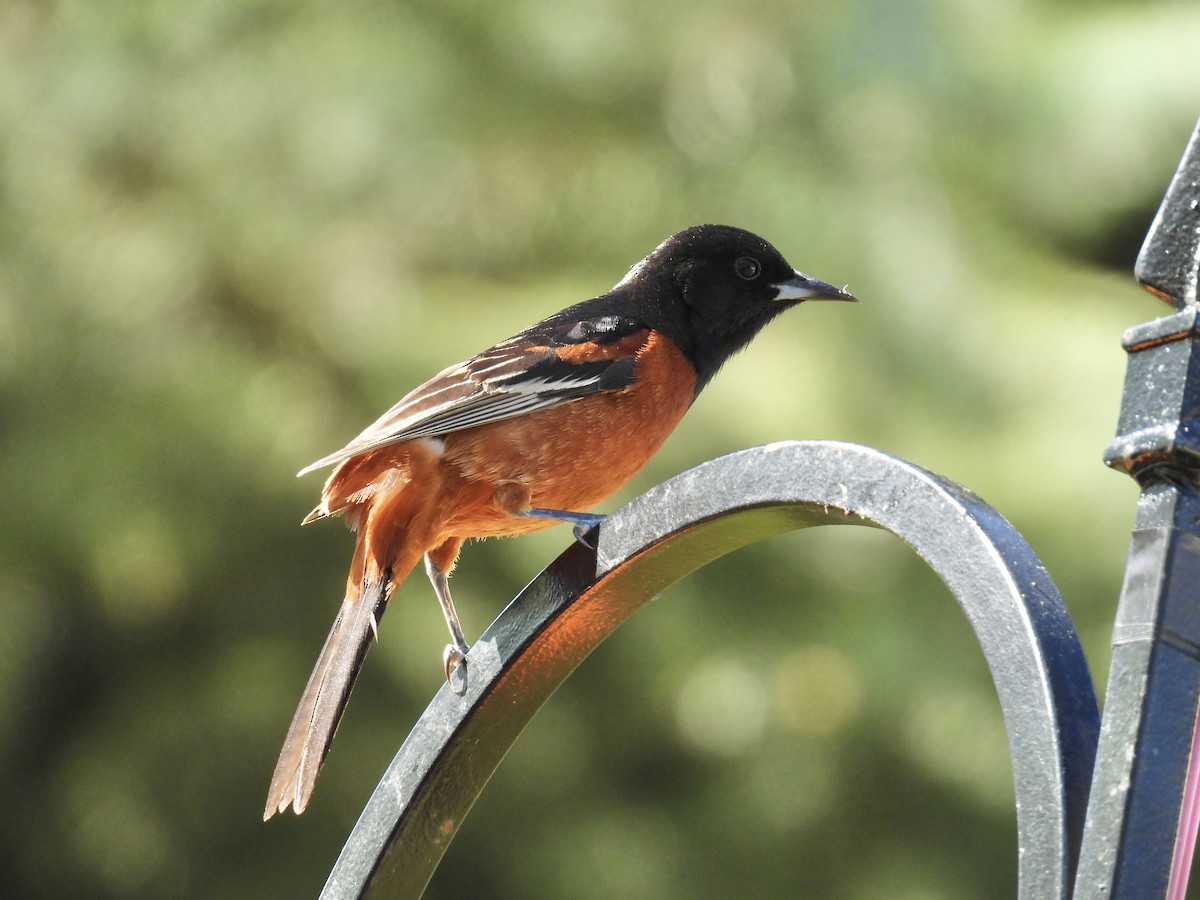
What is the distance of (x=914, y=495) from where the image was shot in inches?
48.7

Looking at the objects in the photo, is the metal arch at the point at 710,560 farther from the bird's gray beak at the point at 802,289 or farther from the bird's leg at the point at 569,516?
the bird's gray beak at the point at 802,289

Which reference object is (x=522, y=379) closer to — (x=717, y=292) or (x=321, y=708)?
(x=717, y=292)

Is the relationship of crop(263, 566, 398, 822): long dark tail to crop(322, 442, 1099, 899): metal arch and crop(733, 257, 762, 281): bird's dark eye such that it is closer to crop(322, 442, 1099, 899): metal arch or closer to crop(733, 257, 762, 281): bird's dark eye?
crop(322, 442, 1099, 899): metal arch

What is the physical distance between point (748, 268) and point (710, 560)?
153 cm

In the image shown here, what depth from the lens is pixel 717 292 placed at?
3.14 metres

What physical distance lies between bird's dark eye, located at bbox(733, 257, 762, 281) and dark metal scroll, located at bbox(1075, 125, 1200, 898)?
2099mm

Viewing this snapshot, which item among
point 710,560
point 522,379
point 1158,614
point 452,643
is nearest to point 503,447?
point 522,379

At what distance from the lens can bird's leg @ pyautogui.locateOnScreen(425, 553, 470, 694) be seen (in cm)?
188

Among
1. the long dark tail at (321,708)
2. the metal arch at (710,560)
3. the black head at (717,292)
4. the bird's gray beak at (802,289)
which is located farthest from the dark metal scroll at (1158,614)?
the black head at (717,292)

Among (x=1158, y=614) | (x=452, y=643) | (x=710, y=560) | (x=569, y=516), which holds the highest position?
(x=1158, y=614)

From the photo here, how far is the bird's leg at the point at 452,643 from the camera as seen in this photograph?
1.88 meters

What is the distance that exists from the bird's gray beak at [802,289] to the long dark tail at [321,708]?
116cm

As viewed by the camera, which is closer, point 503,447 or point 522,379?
point 503,447

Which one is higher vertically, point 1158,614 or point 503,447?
point 1158,614
